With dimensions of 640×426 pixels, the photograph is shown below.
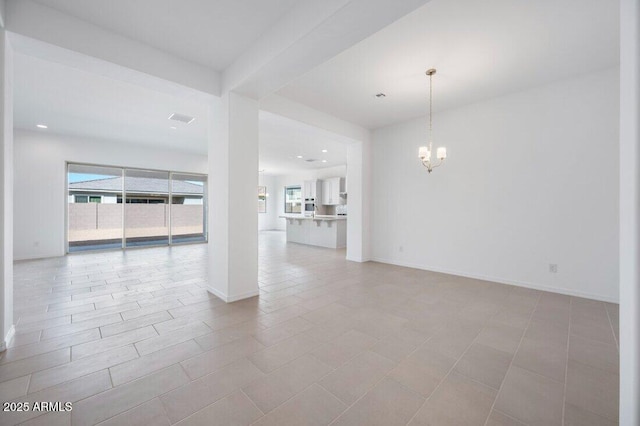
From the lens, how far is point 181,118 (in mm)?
5031

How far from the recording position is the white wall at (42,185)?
5746 millimetres

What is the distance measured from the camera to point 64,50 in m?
2.40

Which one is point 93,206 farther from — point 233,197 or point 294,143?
point 233,197

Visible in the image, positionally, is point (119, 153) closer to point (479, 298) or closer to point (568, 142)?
point (479, 298)

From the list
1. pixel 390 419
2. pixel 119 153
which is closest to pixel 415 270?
pixel 390 419

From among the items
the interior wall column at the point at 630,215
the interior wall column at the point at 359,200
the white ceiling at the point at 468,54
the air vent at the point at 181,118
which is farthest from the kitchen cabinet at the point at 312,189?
the interior wall column at the point at 630,215

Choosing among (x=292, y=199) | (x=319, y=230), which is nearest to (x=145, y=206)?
(x=319, y=230)

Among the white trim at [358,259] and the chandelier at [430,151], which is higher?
the chandelier at [430,151]

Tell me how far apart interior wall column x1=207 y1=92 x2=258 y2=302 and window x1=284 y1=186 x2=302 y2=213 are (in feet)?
29.6

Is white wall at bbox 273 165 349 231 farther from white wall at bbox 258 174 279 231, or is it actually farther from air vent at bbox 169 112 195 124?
air vent at bbox 169 112 195 124

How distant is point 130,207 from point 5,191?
6059 mm

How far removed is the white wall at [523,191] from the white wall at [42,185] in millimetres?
7780

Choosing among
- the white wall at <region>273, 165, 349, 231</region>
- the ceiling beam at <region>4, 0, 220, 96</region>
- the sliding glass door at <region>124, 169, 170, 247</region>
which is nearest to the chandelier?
the ceiling beam at <region>4, 0, 220, 96</region>

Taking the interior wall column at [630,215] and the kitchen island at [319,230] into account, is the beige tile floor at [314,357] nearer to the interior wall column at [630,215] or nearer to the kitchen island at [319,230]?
the interior wall column at [630,215]
